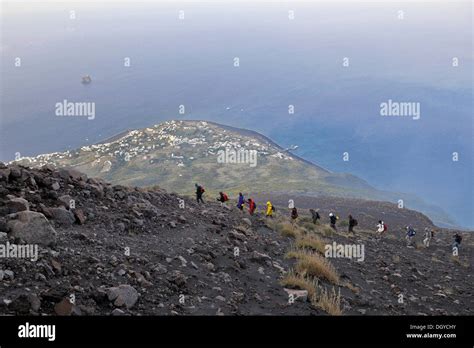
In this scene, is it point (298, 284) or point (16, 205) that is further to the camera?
point (298, 284)

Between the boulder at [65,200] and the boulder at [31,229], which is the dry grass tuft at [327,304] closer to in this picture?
the boulder at [31,229]

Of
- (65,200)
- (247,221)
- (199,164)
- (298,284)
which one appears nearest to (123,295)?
(298,284)

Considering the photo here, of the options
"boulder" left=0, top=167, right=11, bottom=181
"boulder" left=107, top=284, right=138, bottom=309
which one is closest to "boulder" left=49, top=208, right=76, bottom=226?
"boulder" left=0, top=167, right=11, bottom=181

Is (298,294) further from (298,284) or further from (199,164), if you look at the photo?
(199,164)

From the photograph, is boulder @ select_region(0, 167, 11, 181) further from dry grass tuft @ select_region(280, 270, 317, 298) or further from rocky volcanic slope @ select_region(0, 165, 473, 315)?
dry grass tuft @ select_region(280, 270, 317, 298)

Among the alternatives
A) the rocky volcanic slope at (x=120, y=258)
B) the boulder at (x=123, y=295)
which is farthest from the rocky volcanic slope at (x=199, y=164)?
the boulder at (x=123, y=295)

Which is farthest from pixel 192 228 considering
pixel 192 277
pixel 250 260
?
pixel 192 277
